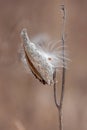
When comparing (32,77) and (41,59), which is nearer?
(41,59)

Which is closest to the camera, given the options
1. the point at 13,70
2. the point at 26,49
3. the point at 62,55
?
the point at 26,49

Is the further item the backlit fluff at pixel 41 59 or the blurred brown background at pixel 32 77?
the blurred brown background at pixel 32 77

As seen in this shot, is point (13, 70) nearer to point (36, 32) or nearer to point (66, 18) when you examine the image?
point (36, 32)

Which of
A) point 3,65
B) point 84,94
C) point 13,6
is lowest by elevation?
point 84,94

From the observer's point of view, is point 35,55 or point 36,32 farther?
point 36,32

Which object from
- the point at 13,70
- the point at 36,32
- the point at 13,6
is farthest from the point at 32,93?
the point at 13,6

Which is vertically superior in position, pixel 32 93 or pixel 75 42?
pixel 75 42
